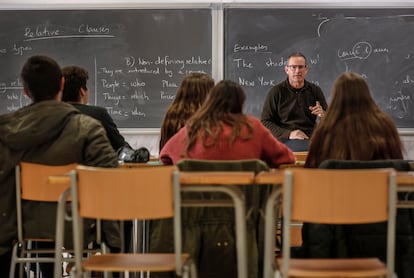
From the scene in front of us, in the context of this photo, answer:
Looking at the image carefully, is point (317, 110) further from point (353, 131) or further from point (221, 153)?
point (221, 153)

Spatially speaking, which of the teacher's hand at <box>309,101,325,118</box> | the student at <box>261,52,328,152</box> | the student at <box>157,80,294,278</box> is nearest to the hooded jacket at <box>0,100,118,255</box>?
the student at <box>157,80,294,278</box>

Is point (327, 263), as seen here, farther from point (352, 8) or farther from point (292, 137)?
point (352, 8)

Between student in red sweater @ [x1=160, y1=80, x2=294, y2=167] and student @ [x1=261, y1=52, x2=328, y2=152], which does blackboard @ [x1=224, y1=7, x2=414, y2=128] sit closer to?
student @ [x1=261, y1=52, x2=328, y2=152]

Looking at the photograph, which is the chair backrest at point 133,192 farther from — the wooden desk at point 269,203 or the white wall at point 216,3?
the white wall at point 216,3

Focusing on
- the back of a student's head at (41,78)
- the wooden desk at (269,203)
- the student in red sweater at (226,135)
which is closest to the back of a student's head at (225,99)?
the student in red sweater at (226,135)

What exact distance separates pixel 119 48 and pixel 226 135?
3.08 m

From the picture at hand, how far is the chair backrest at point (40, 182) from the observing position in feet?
9.31

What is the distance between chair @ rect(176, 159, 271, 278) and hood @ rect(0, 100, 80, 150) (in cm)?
70

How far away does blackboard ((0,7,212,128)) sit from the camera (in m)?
5.68

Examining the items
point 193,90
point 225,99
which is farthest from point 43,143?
point 193,90

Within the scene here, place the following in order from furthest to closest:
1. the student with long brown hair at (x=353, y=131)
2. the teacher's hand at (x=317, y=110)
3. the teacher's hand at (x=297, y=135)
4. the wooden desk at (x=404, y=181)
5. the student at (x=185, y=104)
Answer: the teacher's hand at (x=317, y=110)
the teacher's hand at (x=297, y=135)
the student at (x=185, y=104)
the student with long brown hair at (x=353, y=131)
the wooden desk at (x=404, y=181)

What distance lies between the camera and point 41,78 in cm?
307

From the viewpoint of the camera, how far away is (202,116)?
2.92 metres

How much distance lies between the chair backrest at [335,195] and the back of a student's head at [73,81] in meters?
1.86
